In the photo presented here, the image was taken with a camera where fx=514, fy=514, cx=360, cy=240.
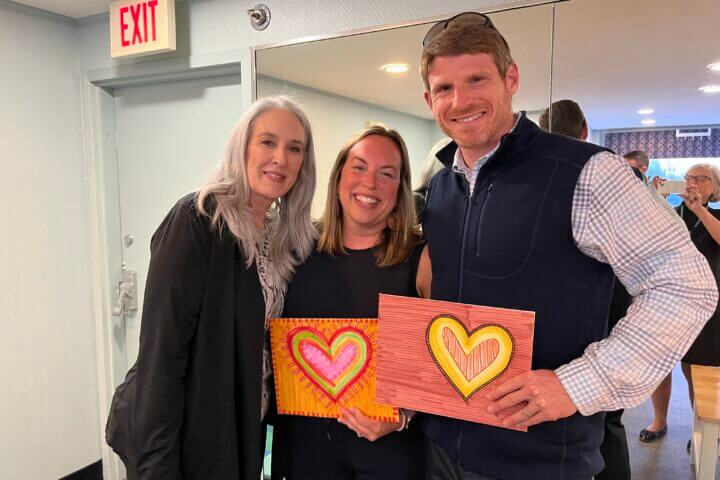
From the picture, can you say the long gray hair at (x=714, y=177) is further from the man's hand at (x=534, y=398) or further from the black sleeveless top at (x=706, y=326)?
the man's hand at (x=534, y=398)

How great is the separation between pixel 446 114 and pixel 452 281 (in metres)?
0.39

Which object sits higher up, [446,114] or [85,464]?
[446,114]

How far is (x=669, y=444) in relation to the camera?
1.69 meters

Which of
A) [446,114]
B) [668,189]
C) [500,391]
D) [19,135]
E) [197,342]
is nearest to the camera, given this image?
[500,391]

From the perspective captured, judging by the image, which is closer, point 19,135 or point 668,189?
point 668,189

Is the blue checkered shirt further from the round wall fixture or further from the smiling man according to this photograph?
the round wall fixture

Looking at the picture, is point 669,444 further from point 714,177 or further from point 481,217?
point 481,217

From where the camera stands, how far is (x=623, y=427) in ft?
5.74

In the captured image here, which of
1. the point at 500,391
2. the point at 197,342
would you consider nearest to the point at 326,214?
the point at 197,342

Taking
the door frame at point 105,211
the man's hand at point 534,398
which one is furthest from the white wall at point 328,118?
the man's hand at point 534,398

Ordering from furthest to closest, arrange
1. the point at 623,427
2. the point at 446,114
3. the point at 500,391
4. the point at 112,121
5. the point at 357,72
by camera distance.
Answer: the point at 112,121 → the point at 357,72 → the point at 623,427 → the point at 446,114 → the point at 500,391

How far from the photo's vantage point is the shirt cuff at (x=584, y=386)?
104 centimetres

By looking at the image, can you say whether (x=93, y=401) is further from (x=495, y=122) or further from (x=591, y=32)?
(x=591, y=32)

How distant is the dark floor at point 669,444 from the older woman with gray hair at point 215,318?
124cm
